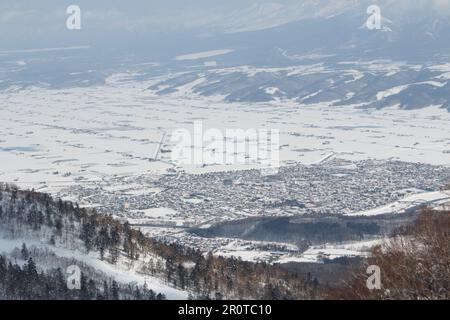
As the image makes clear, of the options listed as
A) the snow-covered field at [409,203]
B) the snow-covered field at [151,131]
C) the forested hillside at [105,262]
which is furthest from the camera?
the snow-covered field at [151,131]

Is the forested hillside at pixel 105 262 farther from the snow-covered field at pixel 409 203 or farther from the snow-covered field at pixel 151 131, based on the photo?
the snow-covered field at pixel 151 131

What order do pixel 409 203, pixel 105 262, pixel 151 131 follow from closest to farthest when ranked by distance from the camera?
pixel 105 262, pixel 409 203, pixel 151 131

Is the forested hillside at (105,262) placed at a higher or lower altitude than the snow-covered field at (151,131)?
higher

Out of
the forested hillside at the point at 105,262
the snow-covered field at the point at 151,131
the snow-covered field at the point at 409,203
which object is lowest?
the snow-covered field at the point at 151,131

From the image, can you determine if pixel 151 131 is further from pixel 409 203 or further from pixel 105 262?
pixel 105 262

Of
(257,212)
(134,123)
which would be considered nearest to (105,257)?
(257,212)

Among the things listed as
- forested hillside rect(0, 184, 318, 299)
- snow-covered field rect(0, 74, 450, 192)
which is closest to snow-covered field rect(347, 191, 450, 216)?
snow-covered field rect(0, 74, 450, 192)

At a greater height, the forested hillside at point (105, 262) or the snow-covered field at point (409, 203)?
the forested hillside at point (105, 262)

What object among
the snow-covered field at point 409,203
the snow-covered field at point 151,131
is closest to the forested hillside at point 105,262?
the snow-covered field at point 409,203

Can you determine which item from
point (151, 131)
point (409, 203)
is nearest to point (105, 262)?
point (409, 203)

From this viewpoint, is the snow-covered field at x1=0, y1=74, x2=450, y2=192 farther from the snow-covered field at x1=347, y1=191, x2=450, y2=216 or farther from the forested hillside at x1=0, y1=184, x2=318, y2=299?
the forested hillside at x1=0, y1=184, x2=318, y2=299

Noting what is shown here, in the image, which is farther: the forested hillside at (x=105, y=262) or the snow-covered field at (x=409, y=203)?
the snow-covered field at (x=409, y=203)

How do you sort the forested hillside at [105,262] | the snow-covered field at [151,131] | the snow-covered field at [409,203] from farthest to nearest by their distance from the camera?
the snow-covered field at [151,131], the snow-covered field at [409,203], the forested hillside at [105,262]
